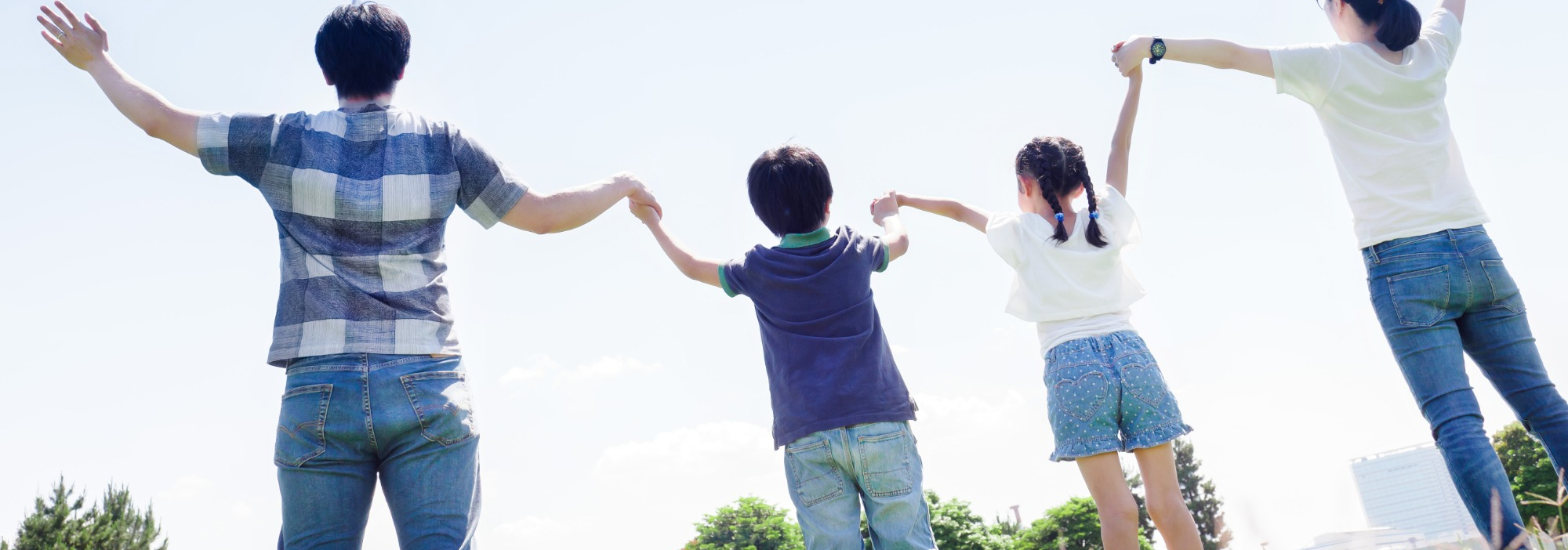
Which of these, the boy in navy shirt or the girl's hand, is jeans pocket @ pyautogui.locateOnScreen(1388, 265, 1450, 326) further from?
the boy in navy shirt

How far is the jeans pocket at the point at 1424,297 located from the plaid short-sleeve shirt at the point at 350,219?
3209 millimetres

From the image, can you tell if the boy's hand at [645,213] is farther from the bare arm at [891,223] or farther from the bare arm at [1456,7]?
the bare arm at [1456,7]

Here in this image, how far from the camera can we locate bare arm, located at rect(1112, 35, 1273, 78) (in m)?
3.89

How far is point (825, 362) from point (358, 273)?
1698mm

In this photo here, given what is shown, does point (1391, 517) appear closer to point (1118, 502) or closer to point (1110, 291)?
point (1118, 502)

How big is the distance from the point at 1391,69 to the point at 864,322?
89.8 inches

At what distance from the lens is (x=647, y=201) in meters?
4.11

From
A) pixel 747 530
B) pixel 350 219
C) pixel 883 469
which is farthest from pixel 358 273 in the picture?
pixel 747 530

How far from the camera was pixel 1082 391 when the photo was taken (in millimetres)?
4137

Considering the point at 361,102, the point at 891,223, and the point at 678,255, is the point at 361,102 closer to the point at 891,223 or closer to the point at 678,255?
the point at 678,255

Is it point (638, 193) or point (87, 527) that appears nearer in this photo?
point (638, 193)

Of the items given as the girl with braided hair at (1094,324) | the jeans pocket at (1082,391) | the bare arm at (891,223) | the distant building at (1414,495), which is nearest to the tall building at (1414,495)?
the distant building at (1414,495)

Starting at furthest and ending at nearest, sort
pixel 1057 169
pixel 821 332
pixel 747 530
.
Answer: pixel 747 530, pixel 1057 169, pixel 821 332

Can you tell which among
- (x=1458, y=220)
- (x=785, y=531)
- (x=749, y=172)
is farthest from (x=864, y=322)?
(x=785, y=531)
